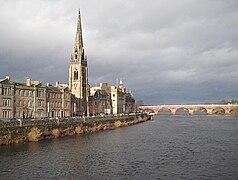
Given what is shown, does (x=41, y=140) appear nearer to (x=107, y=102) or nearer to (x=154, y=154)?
(x=154, y=154)

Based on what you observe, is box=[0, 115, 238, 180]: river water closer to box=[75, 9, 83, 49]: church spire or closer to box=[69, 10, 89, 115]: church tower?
box=[69, 10, 89, 115]: church tower

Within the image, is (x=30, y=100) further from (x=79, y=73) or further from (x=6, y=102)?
(x=79, y=73)

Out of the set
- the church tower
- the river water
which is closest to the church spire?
the church tower

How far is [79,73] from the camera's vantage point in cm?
11588

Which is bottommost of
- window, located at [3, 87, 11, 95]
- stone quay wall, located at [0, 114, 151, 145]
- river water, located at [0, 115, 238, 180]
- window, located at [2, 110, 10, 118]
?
river water, located at [0, 115, 238, 180]

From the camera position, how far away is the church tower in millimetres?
114625

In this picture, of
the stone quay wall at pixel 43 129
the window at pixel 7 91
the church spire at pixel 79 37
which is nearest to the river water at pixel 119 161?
the stone quay wall at pixel 43 129

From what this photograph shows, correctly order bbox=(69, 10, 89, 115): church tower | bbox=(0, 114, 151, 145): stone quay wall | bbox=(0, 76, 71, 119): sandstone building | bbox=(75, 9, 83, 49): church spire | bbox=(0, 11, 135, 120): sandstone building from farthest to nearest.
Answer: bbox=(75, 9, 83, 49): church spire < bbox=(69, 10, 89, 115): church tower < bbox=(0, 11, 135, 120): sandstone building < bbox=(0, 76, 71, 119): sandstone building < bbox=(0, 114, 151, 145): stone quay wall

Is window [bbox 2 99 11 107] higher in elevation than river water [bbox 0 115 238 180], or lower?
higher

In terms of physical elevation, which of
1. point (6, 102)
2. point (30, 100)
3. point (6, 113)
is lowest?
point (6, 113)

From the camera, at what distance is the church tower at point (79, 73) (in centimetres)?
11462

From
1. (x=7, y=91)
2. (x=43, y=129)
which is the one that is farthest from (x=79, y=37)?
(x=43, y=129)

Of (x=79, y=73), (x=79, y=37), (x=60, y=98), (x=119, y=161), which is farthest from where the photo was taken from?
(x=79, y=37)

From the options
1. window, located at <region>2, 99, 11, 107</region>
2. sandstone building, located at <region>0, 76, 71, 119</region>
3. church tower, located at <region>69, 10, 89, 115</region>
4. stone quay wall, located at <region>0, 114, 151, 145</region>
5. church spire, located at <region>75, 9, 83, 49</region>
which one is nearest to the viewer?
stone quay wall, located at <region>0, 114, 151, 145</region>
